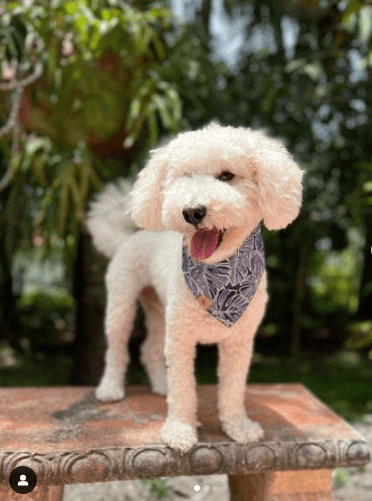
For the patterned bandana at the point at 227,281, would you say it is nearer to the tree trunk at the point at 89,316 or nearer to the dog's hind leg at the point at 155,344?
the dog's hind leg at the point at 155,344

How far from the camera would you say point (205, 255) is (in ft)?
4.19

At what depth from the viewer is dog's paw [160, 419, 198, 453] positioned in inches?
57.9

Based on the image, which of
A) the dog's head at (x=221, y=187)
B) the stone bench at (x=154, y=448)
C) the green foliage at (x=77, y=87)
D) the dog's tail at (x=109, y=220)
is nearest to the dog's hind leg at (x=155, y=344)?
the stone bench at (x=154, y=448)

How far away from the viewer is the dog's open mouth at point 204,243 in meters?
1.28

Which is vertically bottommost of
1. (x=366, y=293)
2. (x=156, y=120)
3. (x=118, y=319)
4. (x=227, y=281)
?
(x=366, y=293)

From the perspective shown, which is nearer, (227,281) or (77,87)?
(227,281)

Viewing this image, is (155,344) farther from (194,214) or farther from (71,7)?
(71,7)

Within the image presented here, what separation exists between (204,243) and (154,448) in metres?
0.71

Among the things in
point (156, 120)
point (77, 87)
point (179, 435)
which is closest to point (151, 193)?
point (179, 435)

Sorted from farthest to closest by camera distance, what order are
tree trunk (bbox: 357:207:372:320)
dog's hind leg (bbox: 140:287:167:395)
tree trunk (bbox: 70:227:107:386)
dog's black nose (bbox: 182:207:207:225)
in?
tree trunk (bbox: 357:207:372:320)
tree trunk (bbox: 70:227:107:386)
dog's hind leg (bbox: 140:287:167:395)
dog's black nose (bbox: 182:207:207:225)

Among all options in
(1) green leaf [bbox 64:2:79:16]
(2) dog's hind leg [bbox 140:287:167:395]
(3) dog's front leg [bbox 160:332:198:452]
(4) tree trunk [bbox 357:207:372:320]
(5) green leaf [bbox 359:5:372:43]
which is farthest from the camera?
(4) tree trunk [bbox 357:207:372:320]

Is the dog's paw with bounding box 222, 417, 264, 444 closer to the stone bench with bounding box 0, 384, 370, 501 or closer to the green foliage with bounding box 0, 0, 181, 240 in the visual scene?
the stone bench with bounding box 0, 384, 370, 501

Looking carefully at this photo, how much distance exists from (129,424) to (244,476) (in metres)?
0.56

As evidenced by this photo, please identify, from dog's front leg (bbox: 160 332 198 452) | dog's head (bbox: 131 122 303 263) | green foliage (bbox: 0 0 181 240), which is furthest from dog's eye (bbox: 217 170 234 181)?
green foliage (bbox: 0 0 181 240)
